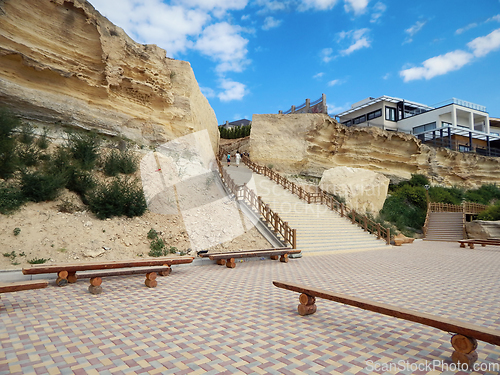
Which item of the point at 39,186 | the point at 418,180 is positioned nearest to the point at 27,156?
the point at 39,186

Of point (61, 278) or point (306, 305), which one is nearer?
point (306, 305)

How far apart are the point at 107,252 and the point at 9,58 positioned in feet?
30.6

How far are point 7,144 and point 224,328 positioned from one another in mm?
10042

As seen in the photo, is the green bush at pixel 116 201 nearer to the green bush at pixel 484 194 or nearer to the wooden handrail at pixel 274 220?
the wooden handrail at pixel 274 220

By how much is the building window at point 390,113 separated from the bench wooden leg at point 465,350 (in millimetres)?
37147

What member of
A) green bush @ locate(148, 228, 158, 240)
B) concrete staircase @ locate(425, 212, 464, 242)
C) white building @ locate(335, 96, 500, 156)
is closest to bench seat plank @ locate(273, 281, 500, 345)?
green bush @ locate(148, 228, 158, 240)

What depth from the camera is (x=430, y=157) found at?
97.5ft

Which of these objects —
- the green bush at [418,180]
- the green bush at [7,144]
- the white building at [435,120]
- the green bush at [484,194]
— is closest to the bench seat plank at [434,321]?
the green bush at [7,144]

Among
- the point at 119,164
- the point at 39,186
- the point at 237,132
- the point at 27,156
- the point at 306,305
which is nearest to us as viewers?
the point at 306,305

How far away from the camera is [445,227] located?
2030 centimetres

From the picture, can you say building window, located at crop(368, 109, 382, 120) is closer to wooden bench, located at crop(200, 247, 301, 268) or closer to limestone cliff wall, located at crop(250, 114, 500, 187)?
limestone cliff wall, located at crop(250, 114, 500, 187)

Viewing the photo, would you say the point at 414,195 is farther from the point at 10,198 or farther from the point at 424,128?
the point at 10,198

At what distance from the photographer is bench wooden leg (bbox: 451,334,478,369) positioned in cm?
264

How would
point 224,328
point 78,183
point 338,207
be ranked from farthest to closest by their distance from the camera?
1. point 338,207
2. point 78,183
3. point 224,328
